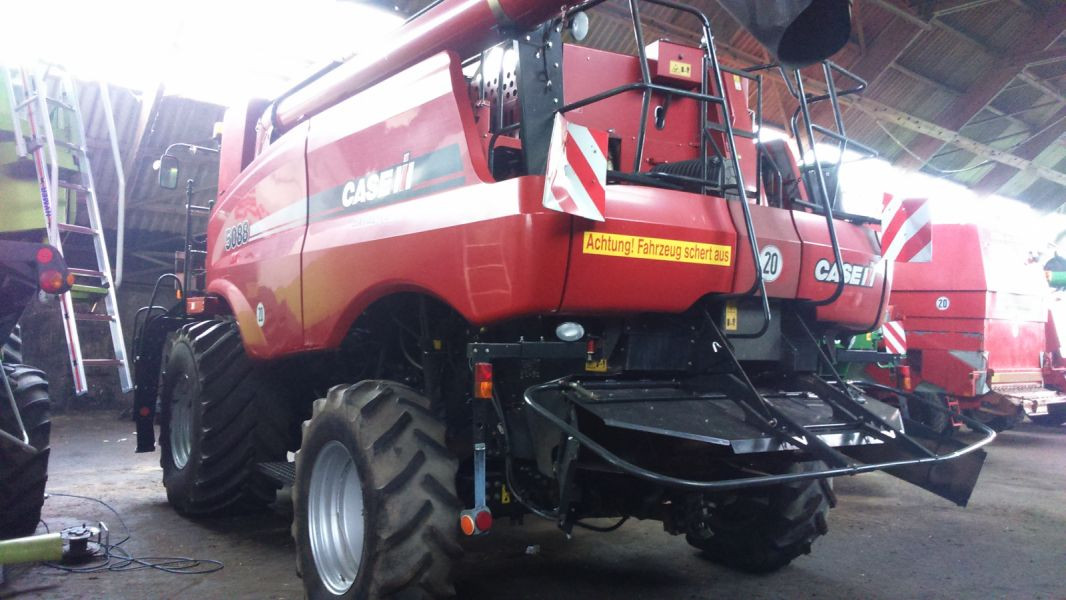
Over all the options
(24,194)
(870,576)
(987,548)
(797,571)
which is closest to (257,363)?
(24,194)

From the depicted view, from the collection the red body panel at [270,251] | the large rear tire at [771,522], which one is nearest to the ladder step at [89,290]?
the red body panel at [270,251]

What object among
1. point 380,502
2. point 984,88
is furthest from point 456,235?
point 984,88

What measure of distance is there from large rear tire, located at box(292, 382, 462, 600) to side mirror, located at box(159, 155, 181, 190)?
3076 millimetres

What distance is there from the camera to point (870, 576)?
175 inches

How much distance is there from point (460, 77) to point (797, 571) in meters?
3.21

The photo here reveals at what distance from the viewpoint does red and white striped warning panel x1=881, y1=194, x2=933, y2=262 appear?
13.8 ft

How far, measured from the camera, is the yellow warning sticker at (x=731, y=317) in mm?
3377

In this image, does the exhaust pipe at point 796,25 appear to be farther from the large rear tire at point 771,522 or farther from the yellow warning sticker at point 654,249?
the large rear tire at point 771,522

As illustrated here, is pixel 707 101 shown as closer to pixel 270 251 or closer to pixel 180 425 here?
pixel 270 251

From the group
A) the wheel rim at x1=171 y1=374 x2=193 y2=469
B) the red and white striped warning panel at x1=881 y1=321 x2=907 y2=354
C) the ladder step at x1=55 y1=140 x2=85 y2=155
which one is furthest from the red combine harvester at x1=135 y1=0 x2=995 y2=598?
the red and white striped warning panel at x1=881 y1=321 x2=907 y2=354

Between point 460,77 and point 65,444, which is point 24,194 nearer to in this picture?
point 460,77

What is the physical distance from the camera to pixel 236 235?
5000 millimetres

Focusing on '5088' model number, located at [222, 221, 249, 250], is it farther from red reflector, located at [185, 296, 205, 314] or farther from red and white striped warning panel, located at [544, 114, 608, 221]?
red and white striped warning panel, located at [544, 114, 608, 221]

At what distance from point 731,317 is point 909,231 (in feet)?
4.99
